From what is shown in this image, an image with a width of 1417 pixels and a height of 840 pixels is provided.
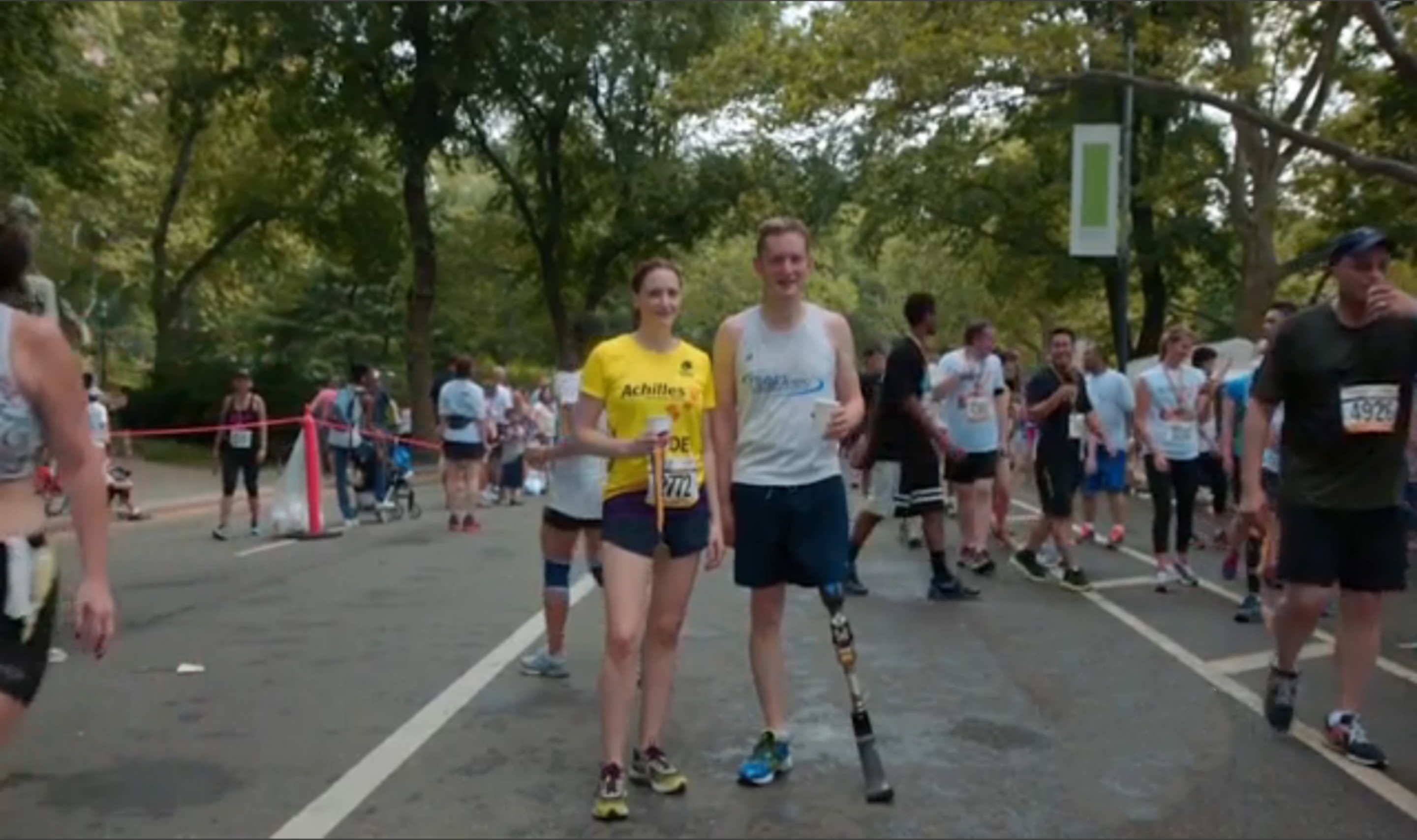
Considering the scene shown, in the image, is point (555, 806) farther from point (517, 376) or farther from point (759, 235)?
point (517, 376)

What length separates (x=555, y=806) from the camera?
5570mm

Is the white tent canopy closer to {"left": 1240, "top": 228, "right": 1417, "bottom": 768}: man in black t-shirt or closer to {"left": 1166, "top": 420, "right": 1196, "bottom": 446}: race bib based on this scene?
{"left": 1166, "top": 420, "right": 1196, "bottom": 446}: race bib

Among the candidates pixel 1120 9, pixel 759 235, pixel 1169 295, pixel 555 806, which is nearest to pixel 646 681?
pixel 555 806

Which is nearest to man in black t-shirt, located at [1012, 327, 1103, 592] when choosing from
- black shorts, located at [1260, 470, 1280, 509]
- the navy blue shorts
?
black shorts, located at [1260, 470, 1280, 509]

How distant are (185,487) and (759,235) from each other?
22342mm

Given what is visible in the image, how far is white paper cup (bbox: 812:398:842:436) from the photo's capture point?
5781 millimetres

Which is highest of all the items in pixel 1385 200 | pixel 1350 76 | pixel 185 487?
pixel 1350 76

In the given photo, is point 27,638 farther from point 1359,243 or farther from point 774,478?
point 1359,243

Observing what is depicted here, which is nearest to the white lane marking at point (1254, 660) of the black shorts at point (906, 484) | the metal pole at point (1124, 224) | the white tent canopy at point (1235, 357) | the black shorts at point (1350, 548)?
the black shorts at point (1350, 548)

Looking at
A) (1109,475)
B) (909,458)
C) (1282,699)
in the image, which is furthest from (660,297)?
(1109,475)

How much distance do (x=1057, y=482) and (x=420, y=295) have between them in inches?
986

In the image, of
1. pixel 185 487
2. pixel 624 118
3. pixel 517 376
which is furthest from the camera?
pixel 517 376

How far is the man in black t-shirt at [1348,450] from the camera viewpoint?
6.19 metres

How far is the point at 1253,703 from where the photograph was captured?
24.1ft
